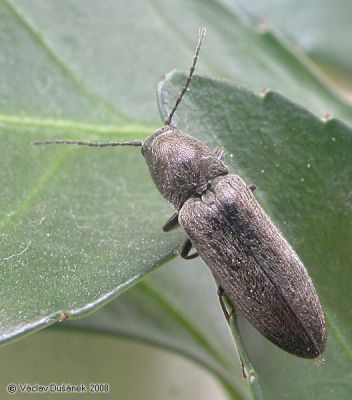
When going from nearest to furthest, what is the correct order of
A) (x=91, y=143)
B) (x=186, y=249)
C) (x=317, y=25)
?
(x=186, y=249) < (x=91, y=143) < (x=317, y=25)

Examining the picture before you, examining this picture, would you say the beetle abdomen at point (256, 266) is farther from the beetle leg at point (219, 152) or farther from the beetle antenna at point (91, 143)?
the beetle antenna at point (91, 143)

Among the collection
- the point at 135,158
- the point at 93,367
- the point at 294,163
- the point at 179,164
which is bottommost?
the point at 93,367

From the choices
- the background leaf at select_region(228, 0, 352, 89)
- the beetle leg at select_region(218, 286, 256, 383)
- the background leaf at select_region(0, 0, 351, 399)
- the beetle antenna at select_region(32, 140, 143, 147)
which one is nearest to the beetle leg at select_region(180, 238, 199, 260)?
the background leaf at select_region(0, 0, 351, 399)

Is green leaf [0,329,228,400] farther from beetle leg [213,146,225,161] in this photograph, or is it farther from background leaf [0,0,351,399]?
beetle leg [213,146,225,161]

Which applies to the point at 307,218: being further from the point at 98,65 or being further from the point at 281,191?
the point at 98,65

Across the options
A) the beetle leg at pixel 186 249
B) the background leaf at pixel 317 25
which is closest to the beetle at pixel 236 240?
the beetle leg at pixel 186 249

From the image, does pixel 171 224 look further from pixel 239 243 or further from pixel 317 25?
pixel 317 25

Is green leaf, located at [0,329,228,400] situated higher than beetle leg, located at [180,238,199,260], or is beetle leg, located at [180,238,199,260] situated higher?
beetle leg, located at [180,238,199,260]

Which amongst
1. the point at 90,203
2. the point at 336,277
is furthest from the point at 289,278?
the point at 90,203

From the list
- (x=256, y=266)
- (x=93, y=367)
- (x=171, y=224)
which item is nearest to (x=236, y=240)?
(x=256, y=266)
